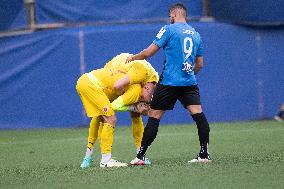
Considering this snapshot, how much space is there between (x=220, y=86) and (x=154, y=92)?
27.5ft

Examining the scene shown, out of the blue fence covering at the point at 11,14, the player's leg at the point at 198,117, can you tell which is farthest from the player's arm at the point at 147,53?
the blue fence covering at the point at 11,14

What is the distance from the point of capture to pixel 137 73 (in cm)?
1081

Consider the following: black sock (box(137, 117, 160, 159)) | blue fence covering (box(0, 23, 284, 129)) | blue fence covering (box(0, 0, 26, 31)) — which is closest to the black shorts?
black sock (box(137, 117, 160, 159))

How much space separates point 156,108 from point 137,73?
46 cm

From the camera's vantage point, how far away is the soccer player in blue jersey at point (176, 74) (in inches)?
418

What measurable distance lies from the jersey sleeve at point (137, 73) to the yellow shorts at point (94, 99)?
1.29ft

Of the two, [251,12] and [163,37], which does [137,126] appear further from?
[251,12]

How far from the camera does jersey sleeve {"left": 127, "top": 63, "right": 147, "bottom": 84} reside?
10.8 m

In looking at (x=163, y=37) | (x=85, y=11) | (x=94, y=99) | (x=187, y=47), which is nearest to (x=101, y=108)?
(x=94, y=99)

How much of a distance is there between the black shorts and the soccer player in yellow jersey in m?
0.24

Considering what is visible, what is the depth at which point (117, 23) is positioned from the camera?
19.3 meters

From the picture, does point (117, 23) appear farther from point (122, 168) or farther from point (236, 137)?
point (122, 168)

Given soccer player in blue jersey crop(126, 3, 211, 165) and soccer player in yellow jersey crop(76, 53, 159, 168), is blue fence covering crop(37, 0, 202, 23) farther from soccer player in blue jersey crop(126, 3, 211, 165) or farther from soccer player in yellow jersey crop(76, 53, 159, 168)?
soccer player in blue jersey crop(126, 3, 211, 165)

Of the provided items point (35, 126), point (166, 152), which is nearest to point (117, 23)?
point (35, 126)
